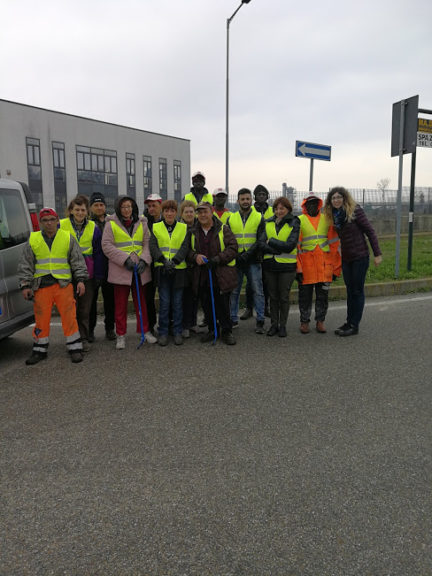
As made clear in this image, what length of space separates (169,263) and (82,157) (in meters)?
37.8

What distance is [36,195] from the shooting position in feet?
120

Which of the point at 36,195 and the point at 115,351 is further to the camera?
the point at 36,195

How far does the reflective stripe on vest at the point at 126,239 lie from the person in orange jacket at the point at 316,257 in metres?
2.12

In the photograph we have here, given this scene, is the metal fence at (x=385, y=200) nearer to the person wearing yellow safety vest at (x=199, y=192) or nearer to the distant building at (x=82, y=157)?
the person wearing yellow safety vest at (x=199, y=192)

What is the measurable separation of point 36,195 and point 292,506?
37.9m

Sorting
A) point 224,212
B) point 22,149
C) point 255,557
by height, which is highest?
point 22,149

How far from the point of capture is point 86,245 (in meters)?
5.76

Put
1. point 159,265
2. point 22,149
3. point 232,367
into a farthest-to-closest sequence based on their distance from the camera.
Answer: point 22,149 < point 159,265 < point 232,367

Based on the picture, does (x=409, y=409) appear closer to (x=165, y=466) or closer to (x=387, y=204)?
(x=165, y=466)

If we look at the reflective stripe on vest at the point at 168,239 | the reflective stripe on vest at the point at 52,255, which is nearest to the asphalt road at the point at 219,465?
the reflective stripe on vest at the point at 52,255

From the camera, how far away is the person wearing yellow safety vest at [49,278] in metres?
5.16

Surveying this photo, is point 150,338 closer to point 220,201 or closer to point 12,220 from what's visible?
point 12,220

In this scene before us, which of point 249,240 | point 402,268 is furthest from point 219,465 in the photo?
point 402,268

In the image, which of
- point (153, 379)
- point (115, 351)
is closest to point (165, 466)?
point (153, 379)
